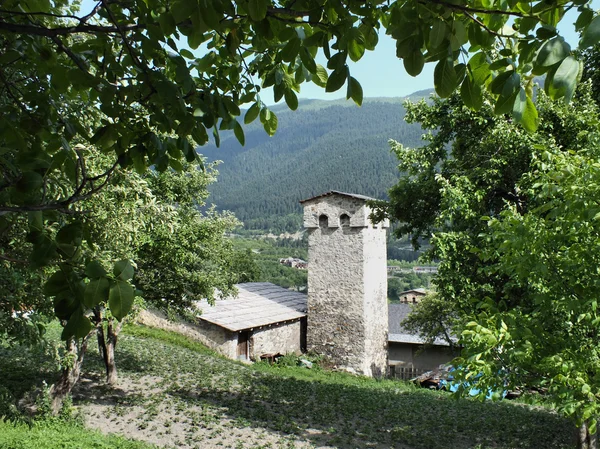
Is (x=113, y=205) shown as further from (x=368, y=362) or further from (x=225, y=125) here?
(x=368, y=362)

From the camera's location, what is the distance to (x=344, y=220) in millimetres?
19656

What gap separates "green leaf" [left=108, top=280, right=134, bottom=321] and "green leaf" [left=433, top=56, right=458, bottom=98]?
1084 millimetres

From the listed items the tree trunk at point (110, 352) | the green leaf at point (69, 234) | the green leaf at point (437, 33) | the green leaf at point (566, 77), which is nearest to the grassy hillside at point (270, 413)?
the tree trunk at point (110, 352)

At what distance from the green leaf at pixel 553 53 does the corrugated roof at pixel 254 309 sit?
1652 centimetres

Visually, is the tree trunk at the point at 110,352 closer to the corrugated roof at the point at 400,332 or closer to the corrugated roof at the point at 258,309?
the corrugated roof at the point at 258,309

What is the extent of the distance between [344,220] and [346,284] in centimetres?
268

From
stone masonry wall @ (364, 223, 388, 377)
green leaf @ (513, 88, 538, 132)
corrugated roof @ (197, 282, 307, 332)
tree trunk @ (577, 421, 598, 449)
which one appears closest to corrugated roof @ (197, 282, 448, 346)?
corrugated roof @ (197, 282, 307, 332)

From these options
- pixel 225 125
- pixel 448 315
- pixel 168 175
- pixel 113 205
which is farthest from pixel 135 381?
pixel 448 315

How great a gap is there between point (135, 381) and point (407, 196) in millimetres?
8476

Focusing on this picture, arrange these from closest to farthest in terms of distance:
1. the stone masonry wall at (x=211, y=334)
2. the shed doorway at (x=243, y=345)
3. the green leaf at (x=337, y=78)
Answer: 1. the green leaf at (x=337, y=78)
2. the stone masonry wall at (x=211, y=334)
3. the shed doorway at (x=243, y=345)

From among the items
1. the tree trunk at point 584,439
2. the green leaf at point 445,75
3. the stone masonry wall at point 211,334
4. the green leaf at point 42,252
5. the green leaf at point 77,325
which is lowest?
the stone masonry wall at point 211,334

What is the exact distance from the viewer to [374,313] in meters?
19.9

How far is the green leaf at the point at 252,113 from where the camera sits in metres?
2.22

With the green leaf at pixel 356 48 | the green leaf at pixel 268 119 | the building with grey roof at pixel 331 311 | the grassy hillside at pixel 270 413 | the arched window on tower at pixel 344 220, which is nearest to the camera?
the green leaf at pixel 356 48
